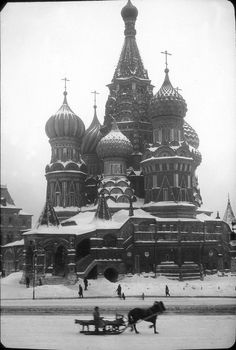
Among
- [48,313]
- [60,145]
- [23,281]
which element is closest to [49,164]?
[60,145]

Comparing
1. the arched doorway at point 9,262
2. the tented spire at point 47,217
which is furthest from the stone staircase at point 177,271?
the arched doorway at point 9,262

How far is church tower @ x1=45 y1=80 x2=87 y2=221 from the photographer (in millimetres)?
52812

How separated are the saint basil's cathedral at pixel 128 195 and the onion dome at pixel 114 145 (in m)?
0.09

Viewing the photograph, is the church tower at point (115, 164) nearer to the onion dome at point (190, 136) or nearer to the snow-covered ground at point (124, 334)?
the onion dome at point (190, 136)

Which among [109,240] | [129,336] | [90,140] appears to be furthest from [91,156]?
[129,336]

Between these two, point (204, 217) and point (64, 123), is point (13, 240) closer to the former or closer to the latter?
point (64, 123)

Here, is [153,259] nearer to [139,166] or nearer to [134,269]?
[134,269]

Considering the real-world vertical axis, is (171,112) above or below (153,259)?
above

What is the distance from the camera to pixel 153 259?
46.0 m

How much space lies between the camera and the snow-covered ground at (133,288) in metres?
36.5

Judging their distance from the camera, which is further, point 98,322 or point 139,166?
point 139,166

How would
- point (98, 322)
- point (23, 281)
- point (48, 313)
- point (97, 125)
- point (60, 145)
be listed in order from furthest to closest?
1. point (97, 125)
2. point (60, 145)
3. point (23, 281)
4. point (48, 313)
5. point (98, 322)

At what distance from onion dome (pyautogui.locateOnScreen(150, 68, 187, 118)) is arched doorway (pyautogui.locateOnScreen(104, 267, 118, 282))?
1433cm

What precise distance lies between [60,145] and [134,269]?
574 inches
